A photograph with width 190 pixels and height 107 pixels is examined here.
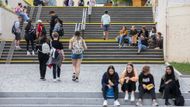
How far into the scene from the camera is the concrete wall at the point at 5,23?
31844 millimetres

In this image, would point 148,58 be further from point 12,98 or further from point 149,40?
point 12,98

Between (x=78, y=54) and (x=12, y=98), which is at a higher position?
(x=78, y=54)

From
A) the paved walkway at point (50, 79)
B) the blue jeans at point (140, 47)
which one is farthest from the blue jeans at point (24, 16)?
the blue jeans at point (140, 47)

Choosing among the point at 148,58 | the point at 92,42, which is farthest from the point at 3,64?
the point at 148,58

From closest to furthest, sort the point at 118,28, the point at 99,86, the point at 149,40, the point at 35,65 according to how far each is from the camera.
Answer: the point at 99,86, the point at 35,65, the point at 149,40, the point at 118,28

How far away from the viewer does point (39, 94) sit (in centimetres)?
1853

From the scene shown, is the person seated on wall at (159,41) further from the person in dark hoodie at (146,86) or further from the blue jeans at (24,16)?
the person in dark hoodie at (146,86)

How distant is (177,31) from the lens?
2823cm

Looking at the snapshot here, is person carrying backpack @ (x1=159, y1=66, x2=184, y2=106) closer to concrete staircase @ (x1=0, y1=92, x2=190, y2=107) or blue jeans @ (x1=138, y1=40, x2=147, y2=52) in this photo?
concrete staircase @ (x1=0, y1=92, x2=190, y2=107)

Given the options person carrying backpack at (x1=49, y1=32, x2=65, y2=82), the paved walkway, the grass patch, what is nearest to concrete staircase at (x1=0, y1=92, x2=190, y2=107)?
the paved walkway

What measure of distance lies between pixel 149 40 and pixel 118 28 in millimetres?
5023

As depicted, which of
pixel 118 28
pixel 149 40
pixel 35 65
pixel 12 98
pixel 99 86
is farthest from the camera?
pixel 118 28

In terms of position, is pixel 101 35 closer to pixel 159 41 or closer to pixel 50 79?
pixel 159 41

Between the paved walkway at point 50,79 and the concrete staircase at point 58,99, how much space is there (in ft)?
1.43
